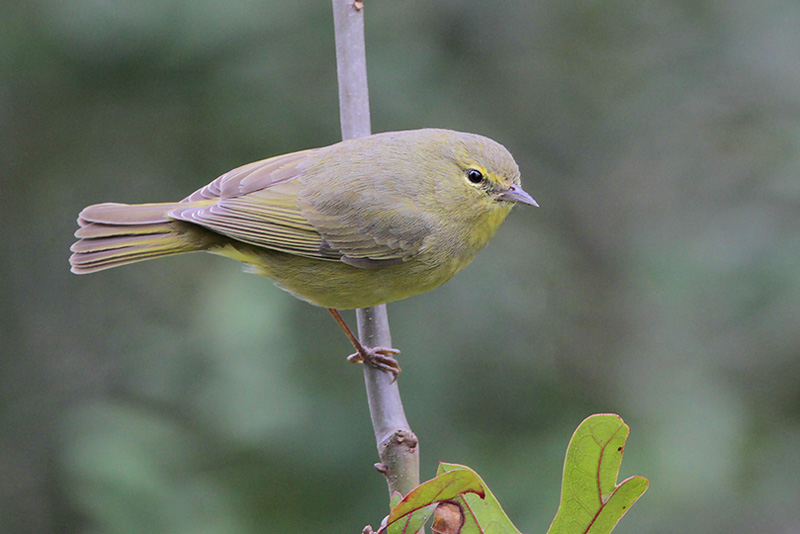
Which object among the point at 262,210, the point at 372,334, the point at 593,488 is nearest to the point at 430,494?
the point at 593,488

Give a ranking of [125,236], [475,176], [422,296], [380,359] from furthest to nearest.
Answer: [422,296], [475,176], [125,236], [380,359]

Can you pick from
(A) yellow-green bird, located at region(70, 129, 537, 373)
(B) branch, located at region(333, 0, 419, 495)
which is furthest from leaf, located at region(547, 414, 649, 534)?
(A) yellow-green bird, located at region(70, 129, 537, 373)

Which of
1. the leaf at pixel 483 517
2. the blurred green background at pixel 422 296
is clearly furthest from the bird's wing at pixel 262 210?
the leaf at pixel 483 517

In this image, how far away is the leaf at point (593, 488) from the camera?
1665 millimetres

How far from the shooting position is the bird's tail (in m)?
3.22

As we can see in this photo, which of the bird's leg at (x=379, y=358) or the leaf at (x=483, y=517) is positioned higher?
the bird's leg at (x=379, y=358)

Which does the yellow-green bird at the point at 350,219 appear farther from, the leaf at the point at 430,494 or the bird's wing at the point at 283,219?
the leaf at the point at 430,494

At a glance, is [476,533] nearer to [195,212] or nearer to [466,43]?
[195,212]

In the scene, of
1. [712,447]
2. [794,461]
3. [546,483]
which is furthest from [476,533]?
[794,461]

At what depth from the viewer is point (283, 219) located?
3.42 m

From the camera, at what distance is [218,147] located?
471 cm

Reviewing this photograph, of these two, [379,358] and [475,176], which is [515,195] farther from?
[379,358]

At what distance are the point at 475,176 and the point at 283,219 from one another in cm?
79

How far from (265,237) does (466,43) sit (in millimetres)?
2324
